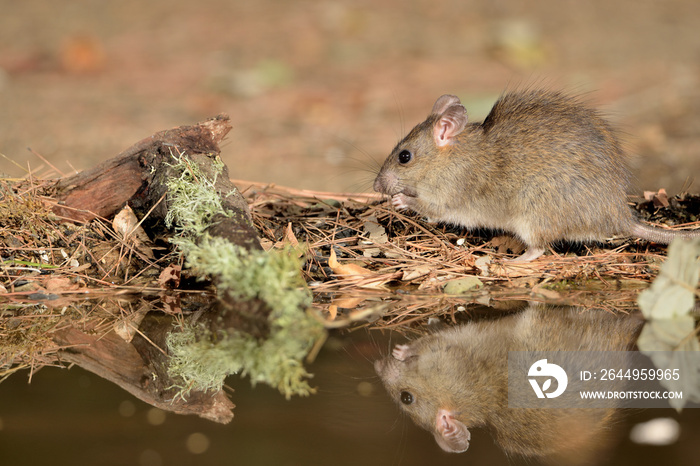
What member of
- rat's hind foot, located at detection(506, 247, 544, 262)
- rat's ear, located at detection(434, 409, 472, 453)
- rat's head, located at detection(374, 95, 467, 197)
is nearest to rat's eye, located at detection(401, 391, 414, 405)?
rat's ear, located at detection(434, 409, 472, 453)

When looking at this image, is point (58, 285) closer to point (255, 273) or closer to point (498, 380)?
point (255, 273)

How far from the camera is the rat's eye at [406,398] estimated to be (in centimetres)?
250

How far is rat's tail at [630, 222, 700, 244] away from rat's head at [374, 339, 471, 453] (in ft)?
6.14

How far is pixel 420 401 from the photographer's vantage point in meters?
2.54

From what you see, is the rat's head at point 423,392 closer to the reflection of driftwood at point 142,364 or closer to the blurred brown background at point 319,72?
the reflection of driftwood at point 142,364

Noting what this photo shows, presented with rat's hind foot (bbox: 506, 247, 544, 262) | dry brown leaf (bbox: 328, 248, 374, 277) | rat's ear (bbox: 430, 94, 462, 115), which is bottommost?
dry brown leaf (bbox: 328, 248, 374, 277)

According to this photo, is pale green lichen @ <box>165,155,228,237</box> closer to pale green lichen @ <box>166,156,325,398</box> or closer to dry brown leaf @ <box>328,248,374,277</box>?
pale green lichen @ <box>166,156,325,398</box>

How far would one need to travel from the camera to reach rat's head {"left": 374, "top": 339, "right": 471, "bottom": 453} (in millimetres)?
2219

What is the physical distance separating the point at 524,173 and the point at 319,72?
7.56 m

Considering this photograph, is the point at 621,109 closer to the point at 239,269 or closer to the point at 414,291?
the point at 414,291

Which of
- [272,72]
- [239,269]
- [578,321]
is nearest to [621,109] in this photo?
[272,72]

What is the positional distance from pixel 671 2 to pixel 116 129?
1077 centimetres

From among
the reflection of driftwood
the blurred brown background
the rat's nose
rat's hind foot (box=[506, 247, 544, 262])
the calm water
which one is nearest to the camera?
the calm water

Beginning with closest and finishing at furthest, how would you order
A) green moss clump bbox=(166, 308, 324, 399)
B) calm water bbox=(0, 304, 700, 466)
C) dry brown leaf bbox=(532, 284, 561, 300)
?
calm water bbox=(0, 304, 700, 466) → green moss clump bbox=(166, 308, 324, 399) → dry brown leaf bbox=(532, 284, 561, 300)
